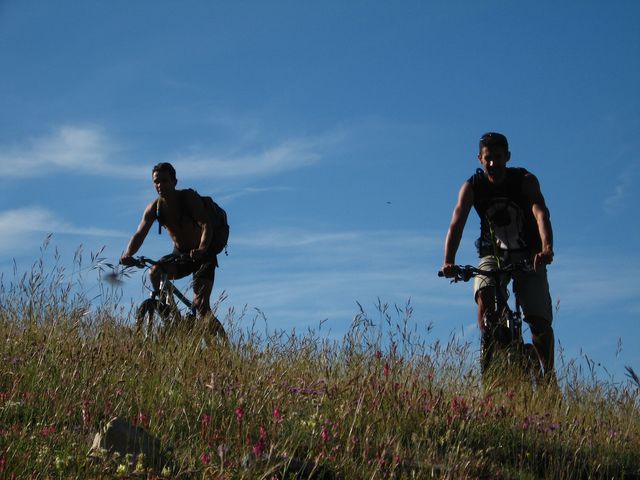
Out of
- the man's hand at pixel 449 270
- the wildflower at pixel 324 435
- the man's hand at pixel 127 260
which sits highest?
the man's hand at pixel 127 260

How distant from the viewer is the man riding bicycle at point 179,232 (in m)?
9.56

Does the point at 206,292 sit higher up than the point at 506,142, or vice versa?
the point at 506,142

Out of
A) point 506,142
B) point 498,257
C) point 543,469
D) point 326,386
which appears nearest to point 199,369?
point 326,386

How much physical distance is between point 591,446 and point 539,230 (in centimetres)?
254

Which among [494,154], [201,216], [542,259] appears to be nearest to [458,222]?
[494,154]

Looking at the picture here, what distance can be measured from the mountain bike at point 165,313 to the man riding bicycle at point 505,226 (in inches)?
86.7

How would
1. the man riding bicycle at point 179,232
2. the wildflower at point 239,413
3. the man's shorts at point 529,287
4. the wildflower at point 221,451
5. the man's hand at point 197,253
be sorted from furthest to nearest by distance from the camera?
the man riding bicycle at point 179,232 < the man's hand at point 197,253 < the man's shorts at point 529,287 < the wildflower at point 239,413 < the wildflower at point 221,451

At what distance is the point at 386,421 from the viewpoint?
5141mm

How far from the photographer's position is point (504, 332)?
24.2 ft

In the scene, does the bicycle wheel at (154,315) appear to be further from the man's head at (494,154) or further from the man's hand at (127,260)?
the man's head at (494,154)

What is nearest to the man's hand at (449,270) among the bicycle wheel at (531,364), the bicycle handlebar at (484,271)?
the bicycle handlebar at (484,271)

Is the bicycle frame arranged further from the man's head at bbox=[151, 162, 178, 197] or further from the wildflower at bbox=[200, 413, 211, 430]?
the wildflower at bbox=[200, 413, 211, 430]

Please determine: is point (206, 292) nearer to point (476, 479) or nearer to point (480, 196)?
point (480, 196)

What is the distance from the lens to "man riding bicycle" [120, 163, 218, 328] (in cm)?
956
